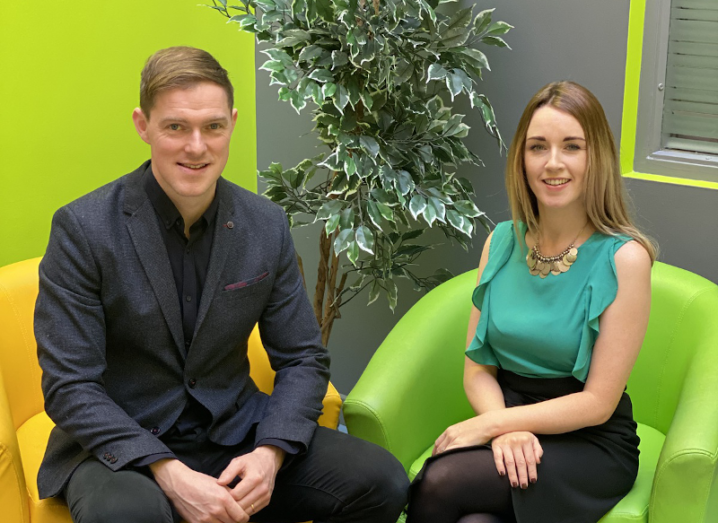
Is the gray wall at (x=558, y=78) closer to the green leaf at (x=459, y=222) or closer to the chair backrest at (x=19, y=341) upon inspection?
the green leaf at (x=459, y=222)

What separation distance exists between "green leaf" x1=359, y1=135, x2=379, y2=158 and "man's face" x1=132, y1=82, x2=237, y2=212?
0.67 metres

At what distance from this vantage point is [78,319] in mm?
1782

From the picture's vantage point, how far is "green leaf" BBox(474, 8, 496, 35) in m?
2.56

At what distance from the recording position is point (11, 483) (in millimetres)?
1755

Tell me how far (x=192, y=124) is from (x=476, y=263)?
4.86 ft

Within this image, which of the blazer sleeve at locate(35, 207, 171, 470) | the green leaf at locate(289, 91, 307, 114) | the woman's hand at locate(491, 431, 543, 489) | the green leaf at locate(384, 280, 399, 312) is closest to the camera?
the blazer sleeve at locate(35, 207, 171, 470)

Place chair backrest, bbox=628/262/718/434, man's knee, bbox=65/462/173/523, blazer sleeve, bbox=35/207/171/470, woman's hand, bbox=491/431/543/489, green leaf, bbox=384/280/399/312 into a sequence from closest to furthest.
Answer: man's knee, bbox=65/462/173/523
blazer sleeve, bbox=35/207/171/470
woman's hand, bbox=491/431/543/489
chair backrest, bbox=628/262/718/434
green leaf, bbox=384/280/399/312

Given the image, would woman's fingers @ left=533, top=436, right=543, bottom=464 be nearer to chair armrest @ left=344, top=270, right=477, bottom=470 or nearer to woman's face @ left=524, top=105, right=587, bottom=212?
chair armrest @ left=344, top=270, right=477, bottom=470

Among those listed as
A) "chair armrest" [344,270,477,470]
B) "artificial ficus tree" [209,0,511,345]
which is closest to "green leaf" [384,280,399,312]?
"artificial ficus tree" [209,0,511,345]

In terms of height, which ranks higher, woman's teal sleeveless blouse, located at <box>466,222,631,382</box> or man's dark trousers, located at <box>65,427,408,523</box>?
woman's teal sleeveless blouse, located at <box>466,222,631,382</box>

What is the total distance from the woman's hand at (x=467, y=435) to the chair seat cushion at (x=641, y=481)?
0.18 m

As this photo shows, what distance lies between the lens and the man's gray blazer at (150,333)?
1.78 m

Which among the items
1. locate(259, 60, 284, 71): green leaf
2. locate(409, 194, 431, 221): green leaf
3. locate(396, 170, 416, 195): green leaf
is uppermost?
locate(259, 60, 284, 71): green leaf

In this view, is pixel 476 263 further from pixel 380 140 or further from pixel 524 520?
pixel 524 520
